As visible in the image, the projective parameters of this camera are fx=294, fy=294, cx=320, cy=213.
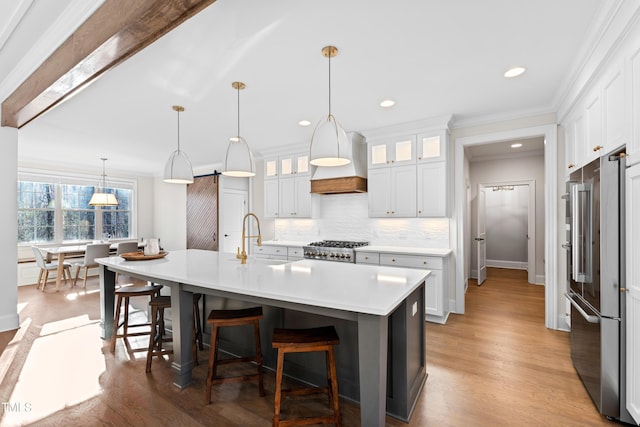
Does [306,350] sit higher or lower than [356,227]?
lower

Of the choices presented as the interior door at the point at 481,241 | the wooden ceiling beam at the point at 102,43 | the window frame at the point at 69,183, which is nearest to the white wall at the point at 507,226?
the interior door at the point at 481,241

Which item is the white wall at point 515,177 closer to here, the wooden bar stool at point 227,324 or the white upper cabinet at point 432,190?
the white upper cabinet at point 432,190

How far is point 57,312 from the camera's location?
4117 mm

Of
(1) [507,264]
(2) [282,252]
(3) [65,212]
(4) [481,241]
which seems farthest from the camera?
(1) [507,264]

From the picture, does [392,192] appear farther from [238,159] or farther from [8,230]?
[8,230]

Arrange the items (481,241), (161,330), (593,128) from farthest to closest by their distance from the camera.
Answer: (481,241) → (161,330) → (593,128)

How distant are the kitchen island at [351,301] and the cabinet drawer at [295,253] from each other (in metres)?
1.84

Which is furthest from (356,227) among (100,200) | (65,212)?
(65,212)

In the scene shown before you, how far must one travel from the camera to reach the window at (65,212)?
20.3 feet

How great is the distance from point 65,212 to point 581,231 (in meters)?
8.96

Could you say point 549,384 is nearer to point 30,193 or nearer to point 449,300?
point 449,300

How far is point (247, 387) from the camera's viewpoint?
7.40 ft

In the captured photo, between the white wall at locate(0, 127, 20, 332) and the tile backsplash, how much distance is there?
3635mm

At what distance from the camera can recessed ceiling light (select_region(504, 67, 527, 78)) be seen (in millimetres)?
2578
